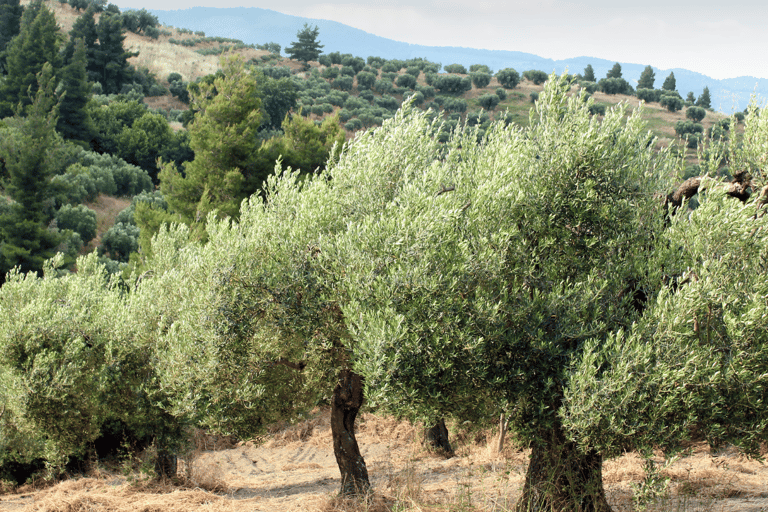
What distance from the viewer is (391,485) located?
1343 centimetres

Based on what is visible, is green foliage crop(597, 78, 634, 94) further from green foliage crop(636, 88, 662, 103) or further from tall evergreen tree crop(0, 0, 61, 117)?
tall evergreen tree crop(0, 0, 61, 117)

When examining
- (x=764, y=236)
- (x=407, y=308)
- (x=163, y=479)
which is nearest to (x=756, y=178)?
A: (x=764, y=236)

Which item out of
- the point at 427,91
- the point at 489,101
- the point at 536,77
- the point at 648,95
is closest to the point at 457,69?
the point at 536,77

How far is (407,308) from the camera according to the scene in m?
9.07

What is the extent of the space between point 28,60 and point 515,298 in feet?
261

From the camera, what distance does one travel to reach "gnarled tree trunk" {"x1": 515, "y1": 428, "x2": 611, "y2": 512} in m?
10.3

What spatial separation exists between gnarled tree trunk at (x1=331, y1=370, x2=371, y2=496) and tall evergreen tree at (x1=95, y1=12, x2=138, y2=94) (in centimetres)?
8748

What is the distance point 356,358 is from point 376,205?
10.7 ft

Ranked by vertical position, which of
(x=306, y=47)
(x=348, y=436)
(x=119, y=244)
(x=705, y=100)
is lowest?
(x=119, y=244)

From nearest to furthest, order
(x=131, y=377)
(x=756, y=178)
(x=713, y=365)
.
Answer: (x=713, y=365), (x=756, y=178), (x=131, y=377)

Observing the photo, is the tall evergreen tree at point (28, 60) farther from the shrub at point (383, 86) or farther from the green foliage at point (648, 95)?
the green foliage at point (648, 95)

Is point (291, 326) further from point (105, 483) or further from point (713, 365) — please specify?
point (105, 483)

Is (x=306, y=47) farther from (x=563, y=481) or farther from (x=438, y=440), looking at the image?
(x=563, y=481)

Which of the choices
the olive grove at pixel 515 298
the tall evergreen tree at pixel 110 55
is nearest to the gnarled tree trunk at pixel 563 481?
the olive grove at pixel 515 298
